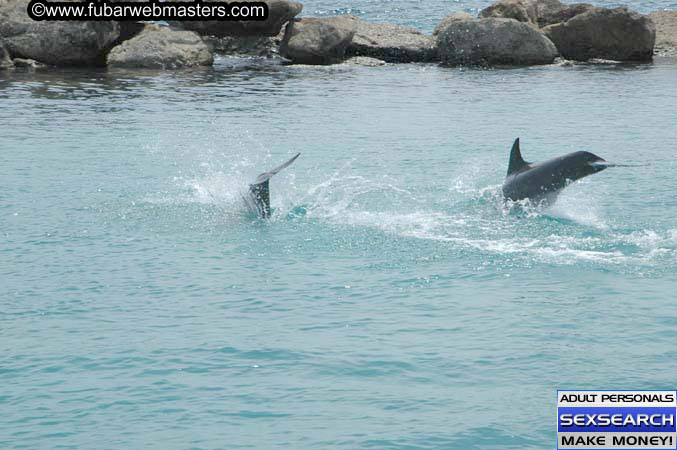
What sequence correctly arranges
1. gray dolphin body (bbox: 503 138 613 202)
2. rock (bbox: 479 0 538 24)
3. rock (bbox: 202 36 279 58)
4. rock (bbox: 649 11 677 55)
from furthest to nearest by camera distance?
rock (bbox: 202 36 279 58) < rock (bbox: 649 11 677 55) < rock (bbox: 479 0 538 24) < gray dolphin body (bbox: 503 138 613 202)

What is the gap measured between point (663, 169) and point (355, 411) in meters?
10.5

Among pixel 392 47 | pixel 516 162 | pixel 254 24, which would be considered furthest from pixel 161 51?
pixel 516 162

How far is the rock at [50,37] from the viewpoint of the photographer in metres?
31.0

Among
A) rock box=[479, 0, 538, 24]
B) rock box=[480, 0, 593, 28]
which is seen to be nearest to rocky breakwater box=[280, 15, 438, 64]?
rock box=[479, 0, 538, 24]

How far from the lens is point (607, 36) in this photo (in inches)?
1314

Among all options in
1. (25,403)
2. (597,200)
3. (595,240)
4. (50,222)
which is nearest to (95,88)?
(50,222)

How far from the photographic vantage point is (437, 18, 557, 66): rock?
107ft

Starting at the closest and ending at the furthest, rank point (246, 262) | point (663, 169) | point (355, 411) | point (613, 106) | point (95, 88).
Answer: point (355, 411) → point (246, 262) → point (663, 169) → point (613, 106) → point (95, 88)

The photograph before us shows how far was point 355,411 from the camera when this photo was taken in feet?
24.2

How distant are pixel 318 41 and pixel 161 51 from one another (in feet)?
16.3

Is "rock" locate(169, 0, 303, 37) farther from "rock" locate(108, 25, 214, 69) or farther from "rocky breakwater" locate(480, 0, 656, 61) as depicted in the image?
"rocky breakwater" locate(480, 0, 656, 61)

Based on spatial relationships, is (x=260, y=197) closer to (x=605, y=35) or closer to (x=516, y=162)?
(x=516, y=162)

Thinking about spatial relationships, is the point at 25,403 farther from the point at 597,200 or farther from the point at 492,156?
the point at 492,156

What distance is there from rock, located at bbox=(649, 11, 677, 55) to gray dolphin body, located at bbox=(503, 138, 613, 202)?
24102mm
